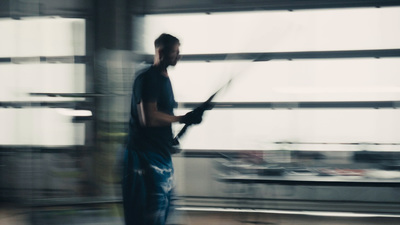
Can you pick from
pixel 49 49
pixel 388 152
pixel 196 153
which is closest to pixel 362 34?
pixel 388 152

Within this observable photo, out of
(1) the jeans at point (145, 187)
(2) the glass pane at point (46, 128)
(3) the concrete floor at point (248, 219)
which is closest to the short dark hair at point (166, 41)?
(1) the jeans at point (145, 187)

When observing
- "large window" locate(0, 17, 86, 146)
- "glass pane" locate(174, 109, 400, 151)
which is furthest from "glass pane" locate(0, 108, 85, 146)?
"glass pane" locate(174, 109, 400, 151)

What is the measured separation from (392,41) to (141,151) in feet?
8.46

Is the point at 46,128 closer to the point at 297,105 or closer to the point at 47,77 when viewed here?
the point at 47,77

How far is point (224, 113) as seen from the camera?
4.30 m

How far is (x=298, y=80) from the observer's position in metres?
4.11

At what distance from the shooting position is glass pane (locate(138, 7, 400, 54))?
4.06m

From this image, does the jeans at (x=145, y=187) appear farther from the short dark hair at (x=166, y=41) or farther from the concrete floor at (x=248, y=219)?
the concrete floor at (x=248, y=219)

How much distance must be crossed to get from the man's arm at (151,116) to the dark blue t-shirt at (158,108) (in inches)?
0.7

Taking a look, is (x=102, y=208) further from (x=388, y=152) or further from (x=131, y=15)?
(x=388, y=152)

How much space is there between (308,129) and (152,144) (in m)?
2.10

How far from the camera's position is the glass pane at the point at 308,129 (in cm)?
396

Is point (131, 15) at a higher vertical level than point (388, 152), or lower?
higher

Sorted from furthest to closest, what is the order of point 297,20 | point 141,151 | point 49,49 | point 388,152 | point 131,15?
point 297,20
point 388,152
point 131,15
point 49,49
point 141,151
